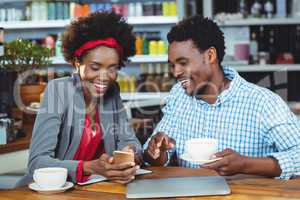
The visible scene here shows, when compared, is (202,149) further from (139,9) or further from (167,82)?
(139,9)

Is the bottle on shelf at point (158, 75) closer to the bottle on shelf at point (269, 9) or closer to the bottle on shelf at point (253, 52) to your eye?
the bottle on shelf at point (253, 52)

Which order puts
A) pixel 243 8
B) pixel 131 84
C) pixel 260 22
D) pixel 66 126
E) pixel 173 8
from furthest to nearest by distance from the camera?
pixel 131 84 → pixel 173 8 → pixel 243 8 → pixel 260 22 → pixel 66 126

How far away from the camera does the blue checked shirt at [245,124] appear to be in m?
2.11

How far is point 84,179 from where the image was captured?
73.4 inches

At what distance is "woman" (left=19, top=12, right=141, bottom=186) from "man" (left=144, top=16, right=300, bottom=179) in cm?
20

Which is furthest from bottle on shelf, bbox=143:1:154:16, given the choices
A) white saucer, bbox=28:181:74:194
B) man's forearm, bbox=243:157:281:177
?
white saucer, bbox=28:181:74:194

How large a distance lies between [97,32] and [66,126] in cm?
43

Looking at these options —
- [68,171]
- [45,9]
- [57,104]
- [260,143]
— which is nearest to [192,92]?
[260,143]

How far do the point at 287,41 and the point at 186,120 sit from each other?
301cm

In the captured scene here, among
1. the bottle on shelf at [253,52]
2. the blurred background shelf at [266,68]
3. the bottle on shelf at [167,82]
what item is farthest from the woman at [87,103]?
the bottle on shelf at [167,82]

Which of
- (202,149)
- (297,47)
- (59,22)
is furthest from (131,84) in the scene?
(202,149)

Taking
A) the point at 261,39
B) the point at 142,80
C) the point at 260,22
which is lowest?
the point at 142,80

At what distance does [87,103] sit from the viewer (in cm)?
231

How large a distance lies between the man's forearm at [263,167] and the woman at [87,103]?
1.43 ft
